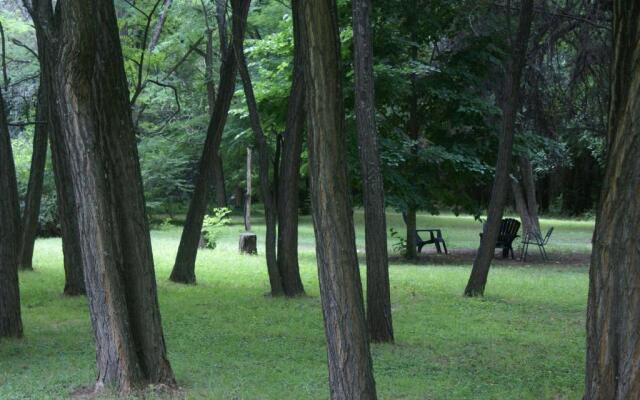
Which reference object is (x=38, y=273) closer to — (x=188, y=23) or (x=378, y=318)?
(x=188, y=23)

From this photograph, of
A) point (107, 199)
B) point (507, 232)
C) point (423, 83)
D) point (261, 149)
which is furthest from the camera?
point (507, 232)

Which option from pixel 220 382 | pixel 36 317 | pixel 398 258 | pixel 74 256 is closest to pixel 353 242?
pixel 220 382

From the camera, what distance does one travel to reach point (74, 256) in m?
13.5

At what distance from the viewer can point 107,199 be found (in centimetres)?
731

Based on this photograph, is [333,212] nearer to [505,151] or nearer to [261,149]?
[261,149]

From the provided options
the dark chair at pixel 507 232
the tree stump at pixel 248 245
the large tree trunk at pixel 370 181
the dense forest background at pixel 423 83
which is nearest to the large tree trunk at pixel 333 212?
the large tree trunk at pixel 370 181

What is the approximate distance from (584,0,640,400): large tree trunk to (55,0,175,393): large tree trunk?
13.0 ft

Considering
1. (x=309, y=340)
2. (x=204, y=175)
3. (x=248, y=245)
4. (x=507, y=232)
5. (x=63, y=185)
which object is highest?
(x=204, y=175)

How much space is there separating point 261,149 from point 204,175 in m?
2.11

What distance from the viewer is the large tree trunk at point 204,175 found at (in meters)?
15.1

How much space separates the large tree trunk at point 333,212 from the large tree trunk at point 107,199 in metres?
2.48

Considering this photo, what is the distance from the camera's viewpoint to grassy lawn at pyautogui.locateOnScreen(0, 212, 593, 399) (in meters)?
7.55

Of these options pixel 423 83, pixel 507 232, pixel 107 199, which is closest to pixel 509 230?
pixel 507 232

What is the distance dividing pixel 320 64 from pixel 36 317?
7.88 m
